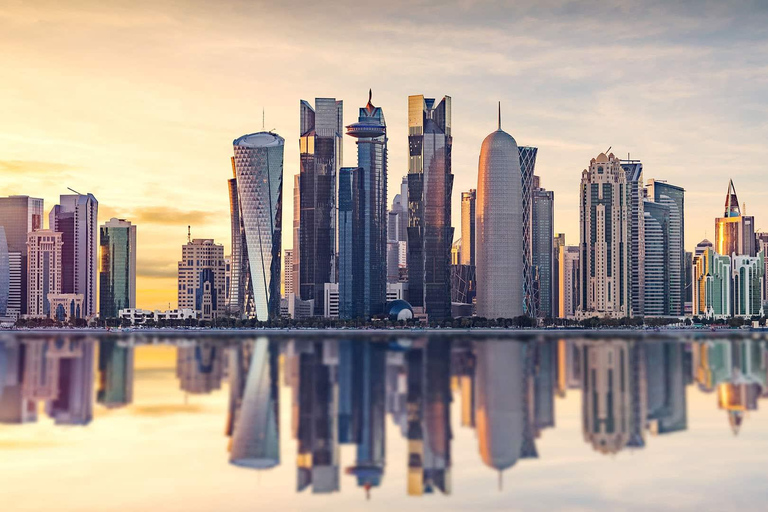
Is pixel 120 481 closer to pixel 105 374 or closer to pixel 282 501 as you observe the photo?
pixel 282 501

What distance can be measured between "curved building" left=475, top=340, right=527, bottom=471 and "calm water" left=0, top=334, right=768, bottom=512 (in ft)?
0.97

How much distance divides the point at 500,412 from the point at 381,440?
19796mm

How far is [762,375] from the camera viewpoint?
139500 millimetres

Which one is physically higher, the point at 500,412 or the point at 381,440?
the point at 500,412

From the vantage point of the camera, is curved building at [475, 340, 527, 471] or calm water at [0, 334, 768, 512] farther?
curved building at [475, 340, 527, 471]

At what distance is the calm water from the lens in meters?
59.5

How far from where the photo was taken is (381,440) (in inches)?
3000

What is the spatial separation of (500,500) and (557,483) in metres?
6.02

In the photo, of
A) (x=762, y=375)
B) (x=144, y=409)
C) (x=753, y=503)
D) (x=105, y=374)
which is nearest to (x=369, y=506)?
(x=753, y=503)

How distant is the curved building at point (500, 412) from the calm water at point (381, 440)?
0.97 ft

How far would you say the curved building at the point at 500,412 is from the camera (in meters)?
72.5

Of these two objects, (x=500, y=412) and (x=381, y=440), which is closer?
(x=381, y=440)

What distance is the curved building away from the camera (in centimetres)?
7250

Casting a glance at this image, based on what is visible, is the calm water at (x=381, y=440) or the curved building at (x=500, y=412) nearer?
the calm water at (x=381, y=440)
